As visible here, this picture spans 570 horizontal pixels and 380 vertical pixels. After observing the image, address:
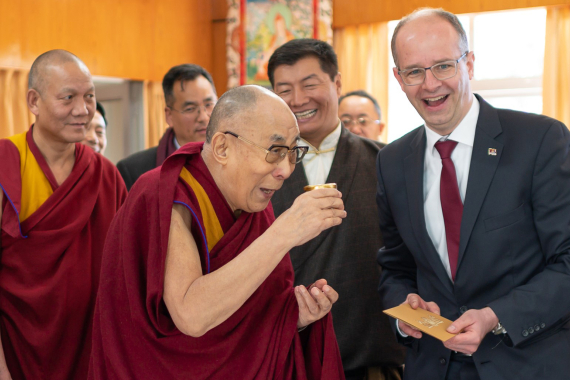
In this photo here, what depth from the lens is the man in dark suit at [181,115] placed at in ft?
11.2

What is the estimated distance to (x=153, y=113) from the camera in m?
7.37

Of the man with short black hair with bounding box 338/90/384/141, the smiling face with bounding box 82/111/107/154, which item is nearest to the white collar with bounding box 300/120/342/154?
the man with short black hair with bounding box 338/90/384/141

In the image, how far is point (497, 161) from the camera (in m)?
1.77

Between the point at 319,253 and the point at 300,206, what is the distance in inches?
30.2

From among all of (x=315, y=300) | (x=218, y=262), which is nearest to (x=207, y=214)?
(x=218, y=262)

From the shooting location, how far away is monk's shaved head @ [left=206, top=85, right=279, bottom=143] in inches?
65.4

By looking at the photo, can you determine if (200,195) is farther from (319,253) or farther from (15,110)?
(15,110)

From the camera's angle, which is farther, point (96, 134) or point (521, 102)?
point (521, 102)

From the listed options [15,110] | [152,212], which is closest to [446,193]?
[152,212]

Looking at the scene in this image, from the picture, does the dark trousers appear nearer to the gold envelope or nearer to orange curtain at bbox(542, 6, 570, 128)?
the gold envelope

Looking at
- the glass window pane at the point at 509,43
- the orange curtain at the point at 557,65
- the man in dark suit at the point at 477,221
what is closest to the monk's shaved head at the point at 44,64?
the man in dark suit at the point at 477,221

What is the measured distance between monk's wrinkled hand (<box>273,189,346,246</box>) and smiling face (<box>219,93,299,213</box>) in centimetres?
16

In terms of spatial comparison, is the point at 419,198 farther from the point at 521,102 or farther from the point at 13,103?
the point at 521,102

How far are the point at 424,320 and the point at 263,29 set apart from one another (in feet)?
22.3
